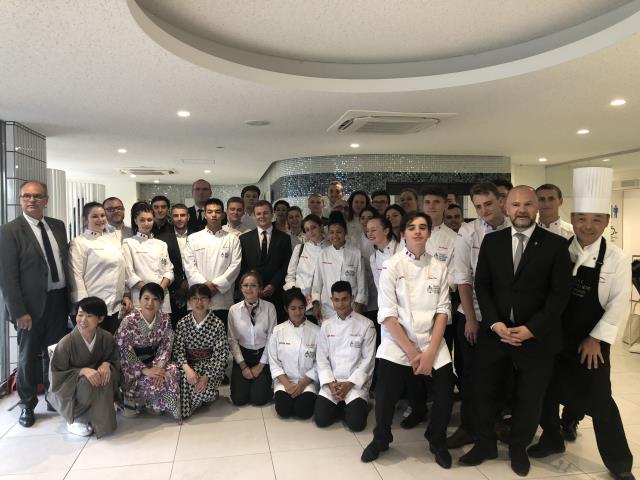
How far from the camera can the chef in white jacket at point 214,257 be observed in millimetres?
4254

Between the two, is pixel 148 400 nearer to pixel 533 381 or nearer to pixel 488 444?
pixel 488 444

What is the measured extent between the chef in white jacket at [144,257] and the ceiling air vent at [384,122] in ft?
7.27

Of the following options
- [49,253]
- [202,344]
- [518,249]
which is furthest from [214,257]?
[518,249]

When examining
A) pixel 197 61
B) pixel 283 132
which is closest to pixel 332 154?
pixel 283 132

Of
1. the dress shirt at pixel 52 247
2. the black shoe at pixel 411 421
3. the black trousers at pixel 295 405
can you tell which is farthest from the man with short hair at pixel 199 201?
the black shoe at pixel 411 421

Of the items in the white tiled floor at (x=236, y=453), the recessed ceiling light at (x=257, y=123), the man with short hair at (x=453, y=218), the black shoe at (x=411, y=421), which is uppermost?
the recessed ceiling light at (x=257, y=123)

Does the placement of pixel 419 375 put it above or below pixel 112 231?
below

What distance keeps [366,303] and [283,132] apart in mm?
2683

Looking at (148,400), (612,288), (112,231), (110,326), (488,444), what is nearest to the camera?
(612,288)

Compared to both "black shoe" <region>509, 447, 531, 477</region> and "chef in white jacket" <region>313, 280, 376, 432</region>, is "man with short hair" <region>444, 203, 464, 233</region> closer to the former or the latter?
"chef in white jacket" <region>313, 280, 376, 432</region>

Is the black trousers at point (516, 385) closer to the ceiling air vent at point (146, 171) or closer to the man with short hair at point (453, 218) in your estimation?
the man with short hair at point (453, 218)

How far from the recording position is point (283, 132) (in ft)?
19.0

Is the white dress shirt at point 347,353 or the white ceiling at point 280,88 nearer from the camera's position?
the white ceiling at point 280,88

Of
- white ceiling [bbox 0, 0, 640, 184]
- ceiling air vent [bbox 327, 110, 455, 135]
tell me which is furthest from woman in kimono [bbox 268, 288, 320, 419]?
ceiling air vent [bbox 327, 110, 455, 135]
